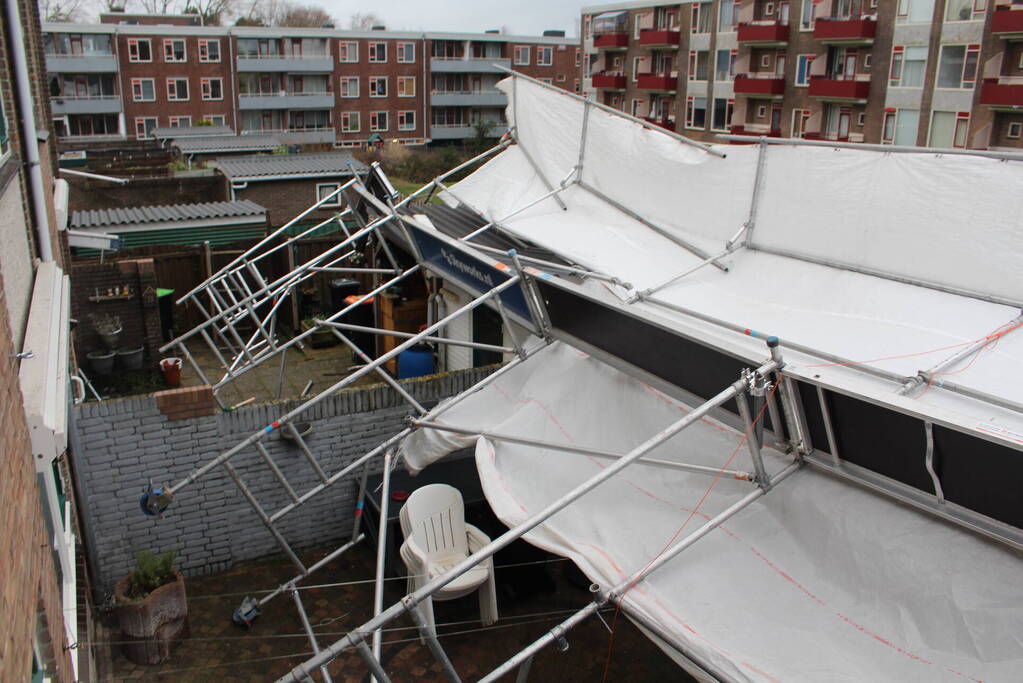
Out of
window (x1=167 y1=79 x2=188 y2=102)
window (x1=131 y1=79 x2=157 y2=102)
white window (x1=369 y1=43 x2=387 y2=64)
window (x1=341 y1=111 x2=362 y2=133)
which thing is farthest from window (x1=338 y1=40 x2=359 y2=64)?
window (x1=131 y1=79 x2=157 y2=102)

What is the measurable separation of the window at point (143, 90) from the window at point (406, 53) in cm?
1471

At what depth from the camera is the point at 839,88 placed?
33906 millimetres

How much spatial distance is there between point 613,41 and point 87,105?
30.0 metres

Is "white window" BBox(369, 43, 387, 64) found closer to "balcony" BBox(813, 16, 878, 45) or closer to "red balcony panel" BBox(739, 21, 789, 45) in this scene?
"red balcony panel" BBox(739, 21, 789, 45)

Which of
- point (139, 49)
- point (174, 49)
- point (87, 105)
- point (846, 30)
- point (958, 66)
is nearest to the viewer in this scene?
point (958, 66)

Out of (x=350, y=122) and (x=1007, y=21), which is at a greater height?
(x=1007, y=21)

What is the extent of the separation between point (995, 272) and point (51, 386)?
712 centimetres

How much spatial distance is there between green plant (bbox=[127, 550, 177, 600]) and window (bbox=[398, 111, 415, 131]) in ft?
161

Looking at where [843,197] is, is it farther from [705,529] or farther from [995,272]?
[705,529]

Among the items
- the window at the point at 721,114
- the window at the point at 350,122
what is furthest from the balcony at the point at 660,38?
the window at the point at 350,122

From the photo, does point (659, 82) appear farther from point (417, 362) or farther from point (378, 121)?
point (417, 362)

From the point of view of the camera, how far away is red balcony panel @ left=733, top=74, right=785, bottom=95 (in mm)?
37781

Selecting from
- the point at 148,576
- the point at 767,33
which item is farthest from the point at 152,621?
the point at 767,33

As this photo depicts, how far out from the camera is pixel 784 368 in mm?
4824
